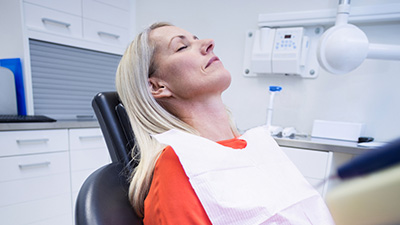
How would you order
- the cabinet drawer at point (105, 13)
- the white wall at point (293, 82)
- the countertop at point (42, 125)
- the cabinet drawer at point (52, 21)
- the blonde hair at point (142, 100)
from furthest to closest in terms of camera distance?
the cabinet drawer at point (105, 13), the cabinet drawer at point (52, 21), the white wall at point (293, 82), the countertop at point (42, 125), the blonde hair at point (142, 100)

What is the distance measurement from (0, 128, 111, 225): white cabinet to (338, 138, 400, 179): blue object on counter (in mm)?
1624

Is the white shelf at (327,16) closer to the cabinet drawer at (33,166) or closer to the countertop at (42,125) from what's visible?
the countertop at (42,125)

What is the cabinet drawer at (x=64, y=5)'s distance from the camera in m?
1.56

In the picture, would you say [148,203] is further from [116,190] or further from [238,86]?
[238,86]

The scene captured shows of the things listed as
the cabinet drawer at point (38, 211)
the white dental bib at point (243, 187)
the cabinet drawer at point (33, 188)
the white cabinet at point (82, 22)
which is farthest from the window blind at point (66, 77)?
the white dental bib at point (243, 187)

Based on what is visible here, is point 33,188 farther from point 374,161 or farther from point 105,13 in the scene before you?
point 374,161

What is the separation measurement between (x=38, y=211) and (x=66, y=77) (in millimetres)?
941

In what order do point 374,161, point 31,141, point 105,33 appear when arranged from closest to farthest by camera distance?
point 374,161
point 31,141
point 105,33

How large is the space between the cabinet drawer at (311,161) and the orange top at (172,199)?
867 mm

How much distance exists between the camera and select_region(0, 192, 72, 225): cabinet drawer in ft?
4.33

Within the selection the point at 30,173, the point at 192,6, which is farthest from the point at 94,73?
the point at 192,6

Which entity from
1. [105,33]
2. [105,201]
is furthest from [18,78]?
[105,201]

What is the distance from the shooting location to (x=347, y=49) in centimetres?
89

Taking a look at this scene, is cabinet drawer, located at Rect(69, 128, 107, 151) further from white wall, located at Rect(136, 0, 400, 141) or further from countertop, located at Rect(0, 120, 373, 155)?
white wall, located at Rect(136, 0, 400, 141)
